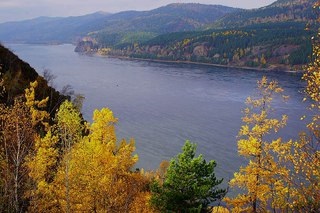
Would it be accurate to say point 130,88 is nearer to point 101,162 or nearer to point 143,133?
point 143,133

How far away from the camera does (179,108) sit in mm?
129000

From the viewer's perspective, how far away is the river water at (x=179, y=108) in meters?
84.7

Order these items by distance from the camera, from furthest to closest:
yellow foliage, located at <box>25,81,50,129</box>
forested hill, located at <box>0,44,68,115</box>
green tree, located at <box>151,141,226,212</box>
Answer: forested hill, located at <box>0,44,68,115</box> < yellow foliage, located at <box>25,81,50,129</box> < green tree, located at <box>151,141,226,212</box>

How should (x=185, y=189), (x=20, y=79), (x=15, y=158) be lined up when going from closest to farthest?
(x=15, y=158) < (x=185, y=189) < (x=20, y=79)

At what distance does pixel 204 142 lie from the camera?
3529 inches

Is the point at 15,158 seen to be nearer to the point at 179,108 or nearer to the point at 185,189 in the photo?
the point at 185,189

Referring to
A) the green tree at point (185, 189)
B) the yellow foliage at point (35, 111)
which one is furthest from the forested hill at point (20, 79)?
the green tree at point (185, 189)

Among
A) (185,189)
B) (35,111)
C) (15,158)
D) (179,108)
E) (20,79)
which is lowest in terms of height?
(179,108)

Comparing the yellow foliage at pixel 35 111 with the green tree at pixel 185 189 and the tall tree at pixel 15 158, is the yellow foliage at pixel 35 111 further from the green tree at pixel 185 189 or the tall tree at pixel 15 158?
the green tree at pixel 185 189

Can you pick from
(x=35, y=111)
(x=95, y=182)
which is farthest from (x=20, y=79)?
(x=95, y=182)

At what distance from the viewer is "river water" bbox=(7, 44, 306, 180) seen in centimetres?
8469

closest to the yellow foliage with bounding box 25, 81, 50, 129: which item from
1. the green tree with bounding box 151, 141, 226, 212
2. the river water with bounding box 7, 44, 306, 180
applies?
the green tree with bounding box 151, 141, 226, 212

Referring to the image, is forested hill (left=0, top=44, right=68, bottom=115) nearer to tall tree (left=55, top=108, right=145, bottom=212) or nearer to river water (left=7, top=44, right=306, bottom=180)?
tall tree (left=55, top=108, right=145, bottom=212)

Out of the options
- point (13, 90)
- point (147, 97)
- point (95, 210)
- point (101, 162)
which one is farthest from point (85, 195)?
point (147, 97)
